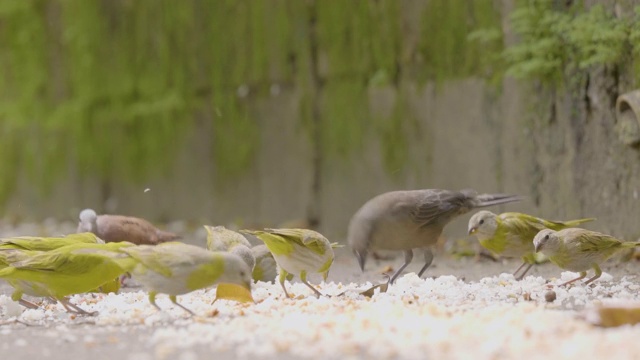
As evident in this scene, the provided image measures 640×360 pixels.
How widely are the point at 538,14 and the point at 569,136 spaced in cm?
100

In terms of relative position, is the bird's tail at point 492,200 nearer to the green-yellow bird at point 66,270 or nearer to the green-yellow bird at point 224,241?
the green-yellow bird at point 224,241

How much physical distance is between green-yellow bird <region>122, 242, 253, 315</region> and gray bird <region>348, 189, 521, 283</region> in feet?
5.49

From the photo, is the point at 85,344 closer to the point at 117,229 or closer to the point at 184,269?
the point at 184,269

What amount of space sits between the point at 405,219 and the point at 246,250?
125 cm

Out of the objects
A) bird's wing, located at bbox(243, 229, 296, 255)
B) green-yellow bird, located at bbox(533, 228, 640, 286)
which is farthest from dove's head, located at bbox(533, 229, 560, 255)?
bird's wing, located at bbox(243, 229, 296, 255)

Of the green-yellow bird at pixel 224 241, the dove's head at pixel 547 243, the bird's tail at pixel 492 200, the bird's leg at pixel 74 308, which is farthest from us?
the bird's tail at pixel 492 200

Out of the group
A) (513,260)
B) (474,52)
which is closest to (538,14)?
(474,52)

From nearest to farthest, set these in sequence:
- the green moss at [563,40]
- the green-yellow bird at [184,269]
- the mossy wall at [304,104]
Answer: the green-yellow bird at [184,269] → the green moss at [563,40] → the mossy wall at [304,104]

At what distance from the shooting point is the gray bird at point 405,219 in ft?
21.5

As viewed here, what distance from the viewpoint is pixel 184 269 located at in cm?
491

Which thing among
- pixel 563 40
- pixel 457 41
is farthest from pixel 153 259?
pixel 457 41

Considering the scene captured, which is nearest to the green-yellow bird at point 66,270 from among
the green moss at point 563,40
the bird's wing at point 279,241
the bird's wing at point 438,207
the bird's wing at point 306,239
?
the bird's wing at point 279,241

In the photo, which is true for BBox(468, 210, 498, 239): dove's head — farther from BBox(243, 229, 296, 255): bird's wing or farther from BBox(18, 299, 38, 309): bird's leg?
BBox(18, 299, 38, 309): bird's leg

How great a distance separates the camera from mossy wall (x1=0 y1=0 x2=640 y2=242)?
7.90 meters
